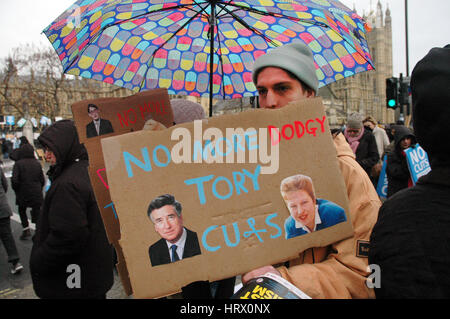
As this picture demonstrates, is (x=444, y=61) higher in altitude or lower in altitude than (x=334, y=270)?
higher

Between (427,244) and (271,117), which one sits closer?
(427,244)

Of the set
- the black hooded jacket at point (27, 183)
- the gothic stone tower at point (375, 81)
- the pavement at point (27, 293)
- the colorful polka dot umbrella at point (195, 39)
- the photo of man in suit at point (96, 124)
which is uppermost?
the gothic stone tower at point (375, 81)

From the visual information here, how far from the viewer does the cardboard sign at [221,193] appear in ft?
3.61

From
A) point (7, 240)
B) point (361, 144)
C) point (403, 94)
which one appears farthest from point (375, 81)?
point (7, 240)

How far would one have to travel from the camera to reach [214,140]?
1170mm

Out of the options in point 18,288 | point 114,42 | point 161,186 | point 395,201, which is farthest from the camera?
point 18,288

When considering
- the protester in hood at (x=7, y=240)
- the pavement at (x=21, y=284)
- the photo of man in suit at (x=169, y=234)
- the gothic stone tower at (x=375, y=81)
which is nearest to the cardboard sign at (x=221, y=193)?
the photo of man in suit at (x=169, y=234)

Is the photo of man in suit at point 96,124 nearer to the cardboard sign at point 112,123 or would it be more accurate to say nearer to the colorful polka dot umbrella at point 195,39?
the cardboard sign at point 112,123

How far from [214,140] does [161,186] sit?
9.5 inches

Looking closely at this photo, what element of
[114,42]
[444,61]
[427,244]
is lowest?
[427,244]

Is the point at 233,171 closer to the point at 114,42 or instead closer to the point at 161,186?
the point at 161,186

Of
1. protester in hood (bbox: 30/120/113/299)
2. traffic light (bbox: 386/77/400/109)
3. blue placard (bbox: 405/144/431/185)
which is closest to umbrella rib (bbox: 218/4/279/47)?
protester in hood (bbox: 30/120/113/299)

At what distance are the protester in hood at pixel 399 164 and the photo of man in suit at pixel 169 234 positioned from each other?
178 inches
